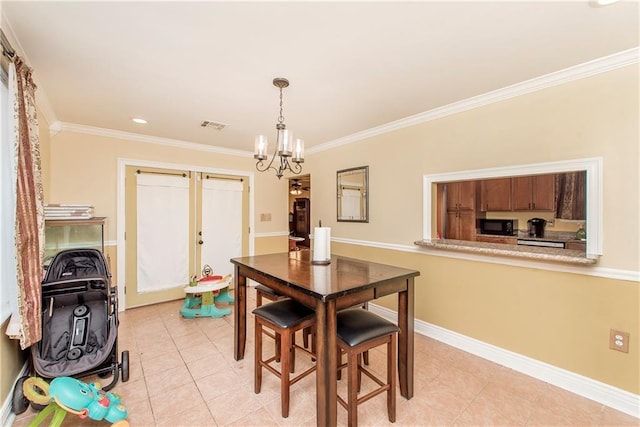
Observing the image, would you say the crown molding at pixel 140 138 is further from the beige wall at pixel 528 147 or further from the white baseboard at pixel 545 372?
the white baseboard at pixel 545 372

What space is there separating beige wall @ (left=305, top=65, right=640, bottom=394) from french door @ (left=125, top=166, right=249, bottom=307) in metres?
2.66

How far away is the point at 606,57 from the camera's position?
6.37ft

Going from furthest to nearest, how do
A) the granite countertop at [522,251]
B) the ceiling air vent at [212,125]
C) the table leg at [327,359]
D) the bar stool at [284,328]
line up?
1. the ceiling air vent at [212,125]
2. the granite countertop at [522,251]
3. the bar stool at [284,328]
4. the table leg at [327,359]

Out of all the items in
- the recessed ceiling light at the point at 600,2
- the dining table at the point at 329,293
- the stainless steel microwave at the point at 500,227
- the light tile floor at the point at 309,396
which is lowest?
the light tile floor at the point at 309,396

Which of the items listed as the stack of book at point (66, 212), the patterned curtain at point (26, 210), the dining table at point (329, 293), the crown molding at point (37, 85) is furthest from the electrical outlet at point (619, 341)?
the stack of book at point (66, 212)

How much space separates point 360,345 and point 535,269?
171cm

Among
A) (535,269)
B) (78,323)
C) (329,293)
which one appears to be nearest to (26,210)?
(78,323)

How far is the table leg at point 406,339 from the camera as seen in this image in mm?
1972

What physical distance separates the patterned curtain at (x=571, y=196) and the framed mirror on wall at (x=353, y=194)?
254 cm

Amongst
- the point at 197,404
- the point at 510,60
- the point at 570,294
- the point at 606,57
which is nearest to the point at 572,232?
the point at 570,294

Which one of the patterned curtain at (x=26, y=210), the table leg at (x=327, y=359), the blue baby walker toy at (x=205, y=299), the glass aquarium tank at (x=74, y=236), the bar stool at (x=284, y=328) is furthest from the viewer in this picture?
the blue baby walker toy at (x=205, y=299)

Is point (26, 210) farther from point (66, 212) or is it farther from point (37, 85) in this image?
point (66, 212)

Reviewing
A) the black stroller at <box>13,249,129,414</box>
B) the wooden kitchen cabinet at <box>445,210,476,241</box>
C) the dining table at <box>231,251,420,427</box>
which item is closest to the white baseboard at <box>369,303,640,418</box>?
the dining table at <box>231,251,420,427</box>

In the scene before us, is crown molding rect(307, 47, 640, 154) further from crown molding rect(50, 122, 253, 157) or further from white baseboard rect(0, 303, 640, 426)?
crown molding rect(50, 122, 253, 157)
